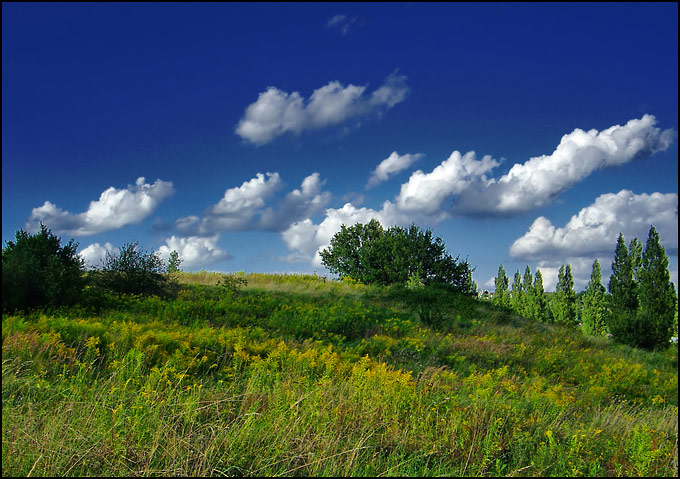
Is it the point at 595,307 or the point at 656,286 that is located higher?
the point at 656,286

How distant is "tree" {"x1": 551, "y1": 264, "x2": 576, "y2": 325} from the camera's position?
49.8 meters

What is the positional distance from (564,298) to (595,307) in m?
4.02

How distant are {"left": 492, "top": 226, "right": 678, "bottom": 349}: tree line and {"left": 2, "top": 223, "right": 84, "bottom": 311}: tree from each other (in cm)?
2255

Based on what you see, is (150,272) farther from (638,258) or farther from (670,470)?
(638,258)

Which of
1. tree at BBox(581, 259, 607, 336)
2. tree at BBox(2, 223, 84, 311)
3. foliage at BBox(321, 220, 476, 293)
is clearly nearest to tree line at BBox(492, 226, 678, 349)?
tree at BBox(581, 259, 607, 336)

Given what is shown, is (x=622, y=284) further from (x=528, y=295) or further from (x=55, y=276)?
(x=55, y=276)

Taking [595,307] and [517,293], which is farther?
[517,293]

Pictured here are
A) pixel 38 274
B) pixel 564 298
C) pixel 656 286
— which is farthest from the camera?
pixel 564 298

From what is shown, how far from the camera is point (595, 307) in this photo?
1827 inches

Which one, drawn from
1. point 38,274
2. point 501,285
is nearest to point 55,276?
point 38,274

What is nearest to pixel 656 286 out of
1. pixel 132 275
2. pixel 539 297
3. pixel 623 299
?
pixel 623 299

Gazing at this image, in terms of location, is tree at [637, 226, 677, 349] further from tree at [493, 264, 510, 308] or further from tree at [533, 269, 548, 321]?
tree at [493, 264, 510, 308]

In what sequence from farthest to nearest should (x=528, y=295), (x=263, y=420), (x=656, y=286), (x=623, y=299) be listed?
(x=528, y=295), (x=623, y=299), (x=656, y=286), (x=263, y=420)

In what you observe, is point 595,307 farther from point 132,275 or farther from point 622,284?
point 132,275
